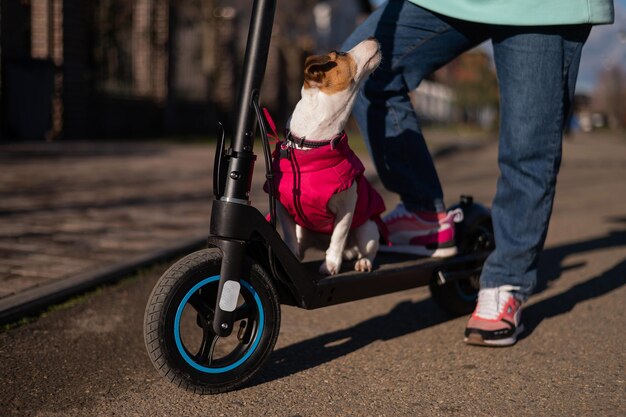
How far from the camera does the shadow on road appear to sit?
2.86 meters

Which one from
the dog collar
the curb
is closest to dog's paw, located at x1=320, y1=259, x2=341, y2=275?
the dog collar

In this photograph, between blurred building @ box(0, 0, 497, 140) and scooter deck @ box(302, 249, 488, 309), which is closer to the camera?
scooter deck @ box(302, 249, 488, 309)

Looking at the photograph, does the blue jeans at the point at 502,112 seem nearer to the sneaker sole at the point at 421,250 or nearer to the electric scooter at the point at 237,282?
the sneaker sole at the point at 421,250

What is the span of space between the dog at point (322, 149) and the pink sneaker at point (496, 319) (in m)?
0.70

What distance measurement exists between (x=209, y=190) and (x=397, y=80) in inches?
199

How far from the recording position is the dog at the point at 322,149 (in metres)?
2.54

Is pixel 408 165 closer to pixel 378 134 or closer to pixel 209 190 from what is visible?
pixel 378 134

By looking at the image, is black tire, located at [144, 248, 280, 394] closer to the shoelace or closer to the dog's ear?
the dog's ear

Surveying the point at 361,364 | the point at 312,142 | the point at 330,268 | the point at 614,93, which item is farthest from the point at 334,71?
the point at 614,93

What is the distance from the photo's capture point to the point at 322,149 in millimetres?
2553

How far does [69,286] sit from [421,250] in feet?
5.78

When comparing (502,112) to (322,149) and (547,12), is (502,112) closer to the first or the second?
(547,12)

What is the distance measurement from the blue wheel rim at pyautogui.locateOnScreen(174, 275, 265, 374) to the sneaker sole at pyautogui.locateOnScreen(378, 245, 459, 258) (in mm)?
949

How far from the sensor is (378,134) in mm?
3264
